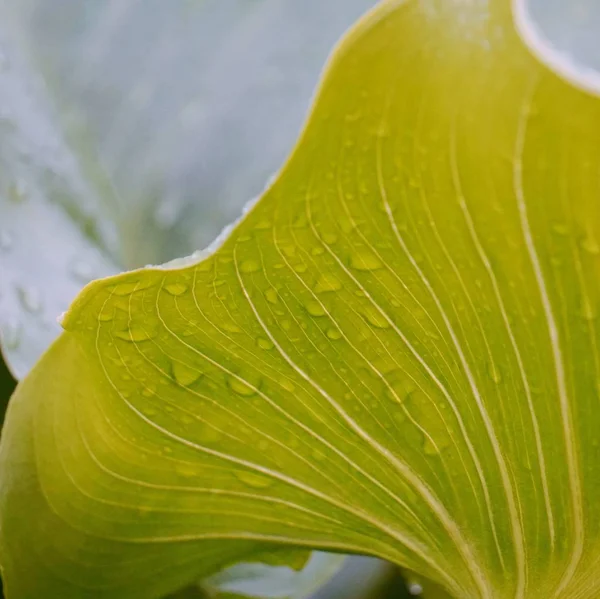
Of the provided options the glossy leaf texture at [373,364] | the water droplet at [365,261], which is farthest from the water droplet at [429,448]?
the water droplet at [365,261]

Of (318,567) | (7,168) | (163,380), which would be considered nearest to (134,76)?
(7,168)

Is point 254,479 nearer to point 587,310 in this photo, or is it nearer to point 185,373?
point 185,373

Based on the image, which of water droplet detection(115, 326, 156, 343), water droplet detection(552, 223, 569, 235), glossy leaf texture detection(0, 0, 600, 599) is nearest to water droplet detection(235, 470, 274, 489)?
glossy leaf texture detection(0, 0, 600, 599)

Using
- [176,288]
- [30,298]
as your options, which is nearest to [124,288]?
[176,288]

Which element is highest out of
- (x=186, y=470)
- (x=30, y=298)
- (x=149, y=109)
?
(x=149, y=109)

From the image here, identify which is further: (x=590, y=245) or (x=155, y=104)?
(x=155, y=104)

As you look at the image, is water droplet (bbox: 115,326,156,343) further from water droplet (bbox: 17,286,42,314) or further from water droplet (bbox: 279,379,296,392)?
water droplet (bbox: 17,286,42,314)

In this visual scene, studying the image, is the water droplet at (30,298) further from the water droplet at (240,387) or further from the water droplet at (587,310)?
the water droplet at (587,310)
